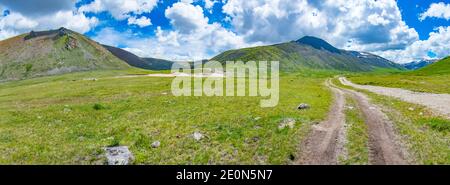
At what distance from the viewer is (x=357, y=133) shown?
21.0 meters

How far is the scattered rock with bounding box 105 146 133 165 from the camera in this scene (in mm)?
16500

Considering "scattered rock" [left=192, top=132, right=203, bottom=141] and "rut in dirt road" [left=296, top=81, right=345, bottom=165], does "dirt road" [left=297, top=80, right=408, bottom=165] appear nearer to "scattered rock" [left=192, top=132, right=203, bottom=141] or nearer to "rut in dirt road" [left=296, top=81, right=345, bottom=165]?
"rut in dirt road" [left=296, top=81, right=345, bottom=165]

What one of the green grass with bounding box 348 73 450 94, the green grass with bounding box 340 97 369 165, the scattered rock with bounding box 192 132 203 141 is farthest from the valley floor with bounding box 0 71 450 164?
the green grass with bounding box 348 73 450 94

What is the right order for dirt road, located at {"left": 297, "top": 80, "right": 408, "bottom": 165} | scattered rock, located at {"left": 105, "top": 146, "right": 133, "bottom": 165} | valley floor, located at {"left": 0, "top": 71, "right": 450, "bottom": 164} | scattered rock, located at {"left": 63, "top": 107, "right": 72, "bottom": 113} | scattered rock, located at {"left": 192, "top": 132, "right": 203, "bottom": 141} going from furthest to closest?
scattered rock, located at {"left": 63, "top": 107, "right": 72, "bottom": 113} → scattered rock, located at {"left": 192, "top": 132, "right": 203, "bottom": 141} → valley floor, located at {"left": 0, "top": 71, "right": 450, "bottom": 164} → scattered rock, located at {"left": 105, "top": 146, "right": 133, "bottom": 165} → dirt road, located at {"left": 297, "top": 80, "right": 408, "bottom": 165}

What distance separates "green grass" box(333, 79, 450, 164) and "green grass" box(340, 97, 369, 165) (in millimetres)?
2314

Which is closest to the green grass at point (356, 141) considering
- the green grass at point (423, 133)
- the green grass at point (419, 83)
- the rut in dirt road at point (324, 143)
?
the rut in dirt road at point (324, 143)

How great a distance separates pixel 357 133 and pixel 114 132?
17186 millimetres

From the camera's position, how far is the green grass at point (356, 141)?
15828mm

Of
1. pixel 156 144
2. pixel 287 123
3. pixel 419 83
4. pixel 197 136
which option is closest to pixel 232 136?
pixel 197 136

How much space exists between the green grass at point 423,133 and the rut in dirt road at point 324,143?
3.80m

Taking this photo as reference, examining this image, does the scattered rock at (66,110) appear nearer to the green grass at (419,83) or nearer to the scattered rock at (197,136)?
the scattered rock at (197,136)

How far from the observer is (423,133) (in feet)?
71.6

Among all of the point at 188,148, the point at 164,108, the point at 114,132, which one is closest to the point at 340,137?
the point at 188,148
